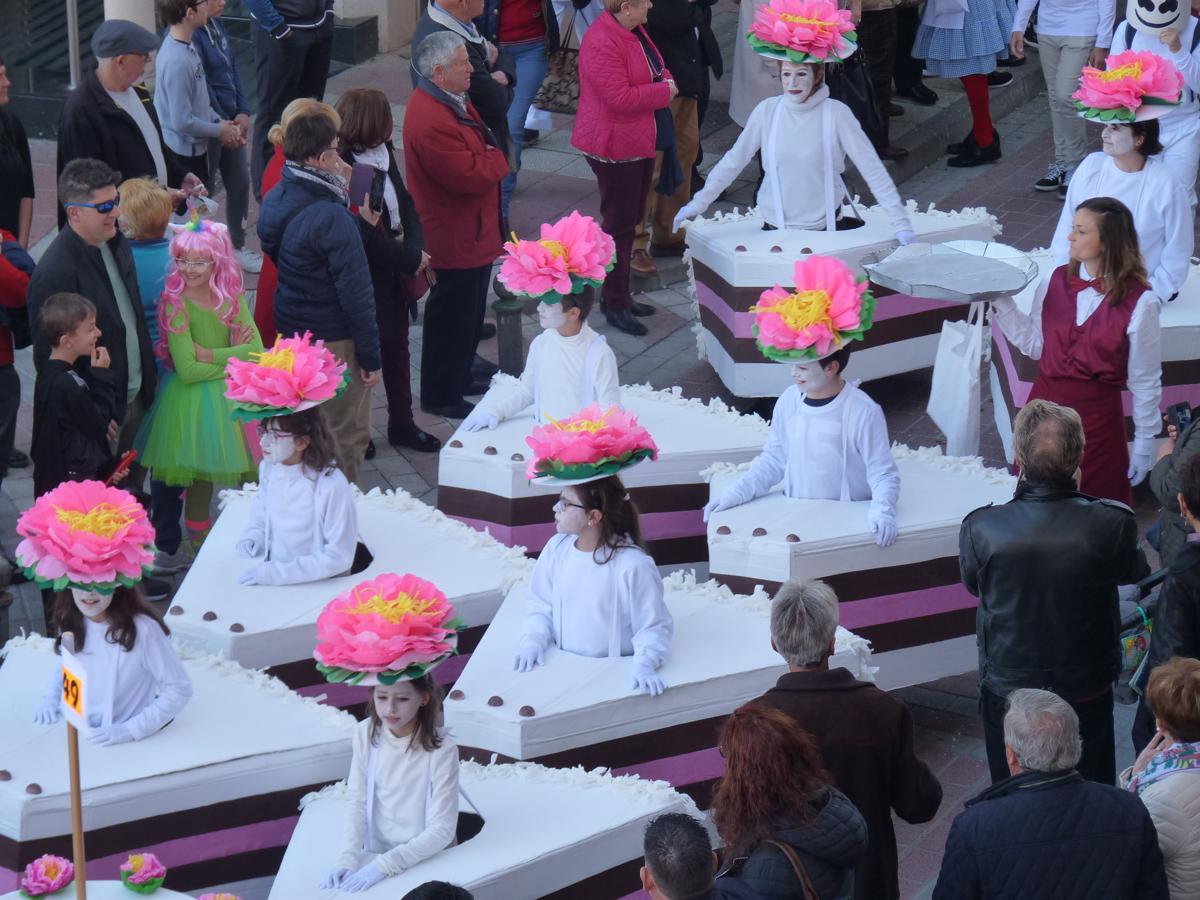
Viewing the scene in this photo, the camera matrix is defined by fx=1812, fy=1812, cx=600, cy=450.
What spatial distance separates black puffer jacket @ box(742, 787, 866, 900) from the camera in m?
4.26

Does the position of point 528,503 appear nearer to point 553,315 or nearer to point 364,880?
point 553,315

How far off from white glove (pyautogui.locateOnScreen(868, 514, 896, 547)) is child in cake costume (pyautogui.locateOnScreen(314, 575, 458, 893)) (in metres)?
1.90

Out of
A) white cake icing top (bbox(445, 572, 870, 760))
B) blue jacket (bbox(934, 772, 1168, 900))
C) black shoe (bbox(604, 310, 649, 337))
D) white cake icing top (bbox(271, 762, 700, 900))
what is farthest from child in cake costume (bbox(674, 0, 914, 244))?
blue jacket (bbox(934, 772, 1168, 900))

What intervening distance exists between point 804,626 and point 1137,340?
2.60 m

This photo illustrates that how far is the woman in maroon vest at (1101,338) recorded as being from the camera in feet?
22.4

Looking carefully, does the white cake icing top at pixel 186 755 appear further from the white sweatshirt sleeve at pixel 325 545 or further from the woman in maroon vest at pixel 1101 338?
the woman in maroon vest at pixel 1101 338

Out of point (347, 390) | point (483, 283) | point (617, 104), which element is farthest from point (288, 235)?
point (617, 104)

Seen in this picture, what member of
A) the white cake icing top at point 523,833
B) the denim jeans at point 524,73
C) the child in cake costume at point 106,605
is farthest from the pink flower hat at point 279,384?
the denim jeans at point 524,73

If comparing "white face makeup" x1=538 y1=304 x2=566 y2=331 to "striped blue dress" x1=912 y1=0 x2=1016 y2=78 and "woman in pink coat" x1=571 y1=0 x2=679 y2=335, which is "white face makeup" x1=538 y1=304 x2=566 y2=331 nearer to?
"woman in pink coat" x1=571 y1=0 x2=679 y2=335

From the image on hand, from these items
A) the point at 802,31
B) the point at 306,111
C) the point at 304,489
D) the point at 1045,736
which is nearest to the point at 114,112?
the point at 306,111

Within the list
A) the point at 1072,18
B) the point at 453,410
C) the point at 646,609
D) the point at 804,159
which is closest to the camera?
the point at 646,609

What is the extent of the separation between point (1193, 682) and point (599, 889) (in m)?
1.80

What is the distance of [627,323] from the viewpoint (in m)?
10.1

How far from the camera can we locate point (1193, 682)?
4.73 meters
